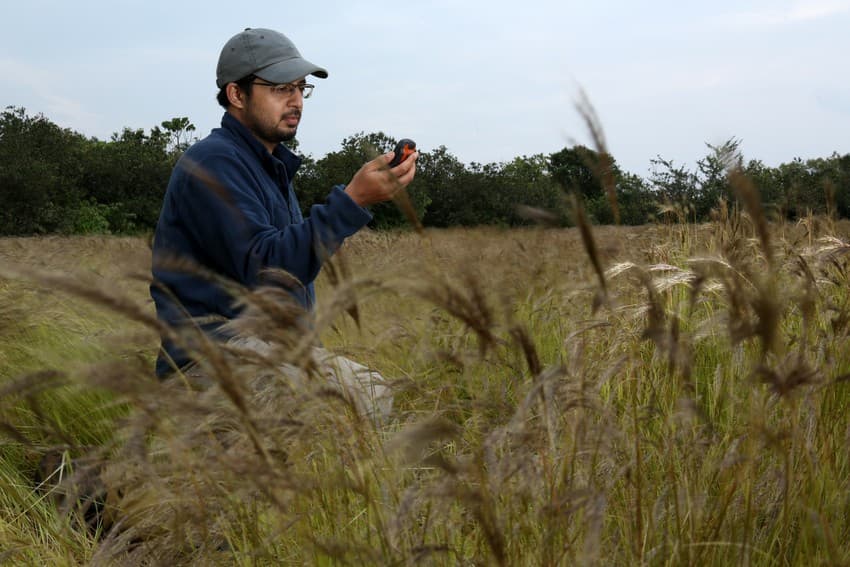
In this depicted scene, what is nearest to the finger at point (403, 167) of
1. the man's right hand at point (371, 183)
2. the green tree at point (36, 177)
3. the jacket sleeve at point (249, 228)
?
the man's right hand at point (371, 183)

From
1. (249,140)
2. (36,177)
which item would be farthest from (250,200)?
(36,177)

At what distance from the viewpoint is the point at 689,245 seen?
18.0 ft

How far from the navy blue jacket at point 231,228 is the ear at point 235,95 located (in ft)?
0.20

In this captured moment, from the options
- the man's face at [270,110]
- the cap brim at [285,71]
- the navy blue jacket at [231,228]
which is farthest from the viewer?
the man's face at [270,110]

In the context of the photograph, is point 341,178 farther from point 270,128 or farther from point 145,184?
point 270,128

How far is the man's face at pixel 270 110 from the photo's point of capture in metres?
3.47

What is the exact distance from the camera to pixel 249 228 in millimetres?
2908

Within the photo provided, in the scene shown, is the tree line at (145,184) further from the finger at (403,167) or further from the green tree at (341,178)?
the finger at (403,167)

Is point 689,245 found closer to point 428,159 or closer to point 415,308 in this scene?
point 415,308

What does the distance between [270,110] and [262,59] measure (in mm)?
215

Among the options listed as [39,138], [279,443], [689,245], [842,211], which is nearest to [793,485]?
[279,443]

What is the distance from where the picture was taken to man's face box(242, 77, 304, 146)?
3.47 m

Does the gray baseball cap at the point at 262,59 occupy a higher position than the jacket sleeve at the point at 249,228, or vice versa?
the gray baseball cap at the point at 262,59

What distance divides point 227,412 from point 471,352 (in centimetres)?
51
